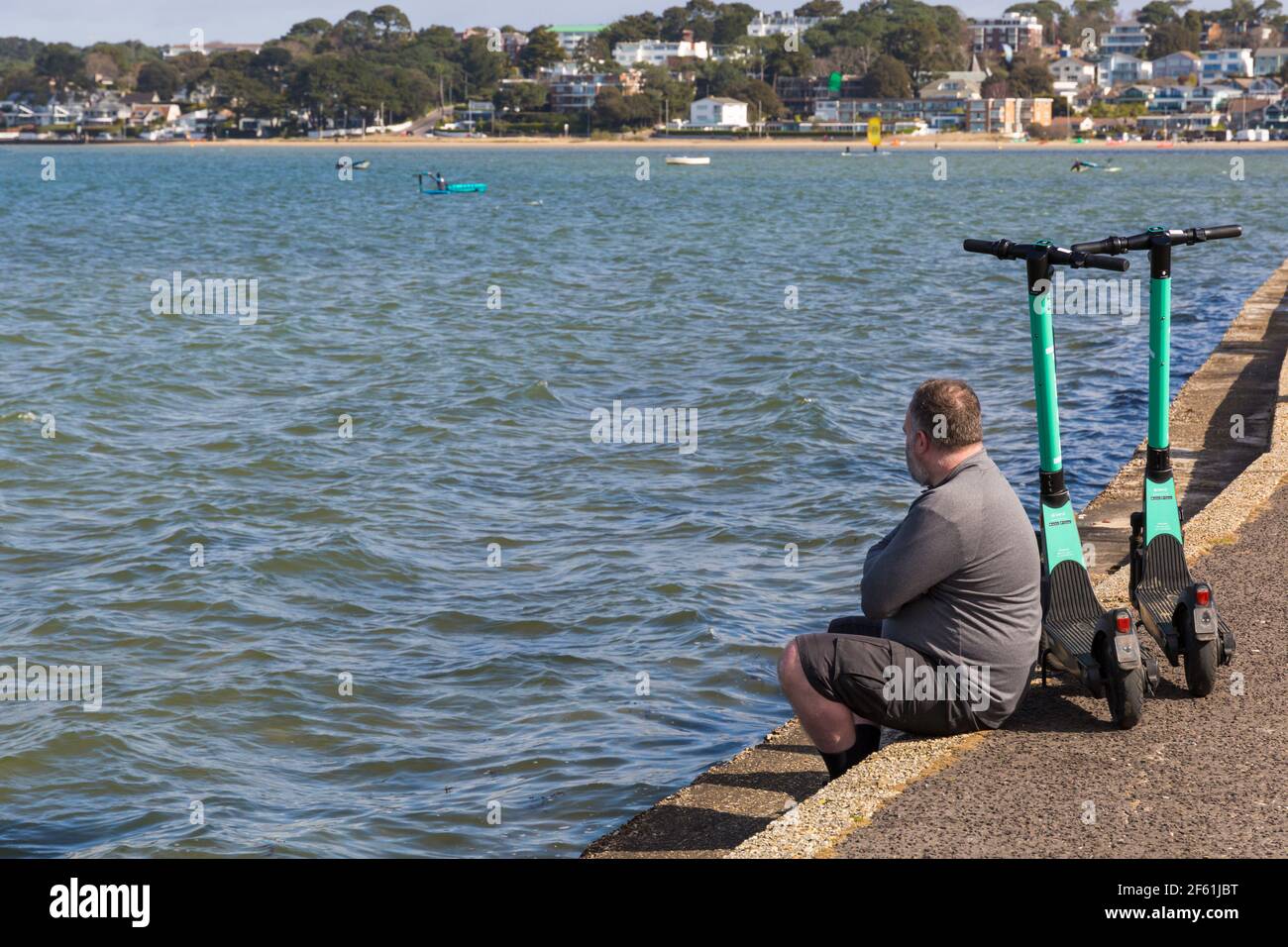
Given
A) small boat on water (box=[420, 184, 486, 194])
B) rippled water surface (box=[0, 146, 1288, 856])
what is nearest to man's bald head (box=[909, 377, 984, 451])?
rippled water surface (box=[0, 146, 1288, 856])

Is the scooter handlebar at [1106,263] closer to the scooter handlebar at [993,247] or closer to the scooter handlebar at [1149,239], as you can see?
the scooter handlebar at [1149,239]

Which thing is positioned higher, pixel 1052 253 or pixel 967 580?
pixel 1052 253

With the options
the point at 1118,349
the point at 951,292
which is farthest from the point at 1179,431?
the point at 951,292

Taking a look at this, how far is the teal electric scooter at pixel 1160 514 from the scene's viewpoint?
6301 millimetres

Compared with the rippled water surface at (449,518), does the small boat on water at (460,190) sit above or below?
above

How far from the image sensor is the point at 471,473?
15102 millimetres

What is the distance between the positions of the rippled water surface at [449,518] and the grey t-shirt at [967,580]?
2001 millimetres

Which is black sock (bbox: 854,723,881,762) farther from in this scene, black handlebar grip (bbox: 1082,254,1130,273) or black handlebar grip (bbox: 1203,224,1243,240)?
black handlebar grip (bbox: 1203,224,1243,240)

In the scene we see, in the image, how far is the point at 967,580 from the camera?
5.57 meters

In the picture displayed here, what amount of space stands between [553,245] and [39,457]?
31651 mm

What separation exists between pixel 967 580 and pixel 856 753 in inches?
33.1

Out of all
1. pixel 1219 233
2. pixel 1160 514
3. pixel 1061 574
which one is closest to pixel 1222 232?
pixel 1219 233

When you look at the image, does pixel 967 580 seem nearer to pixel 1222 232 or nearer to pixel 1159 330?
pixel 1159 330

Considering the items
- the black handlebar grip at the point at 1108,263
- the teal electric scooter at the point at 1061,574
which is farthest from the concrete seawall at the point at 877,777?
the black handlebar grip at the point at 1108,263
